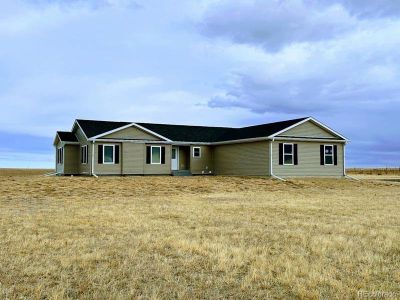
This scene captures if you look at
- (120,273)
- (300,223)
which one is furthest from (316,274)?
(300,223)

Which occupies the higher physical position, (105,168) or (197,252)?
(105,168)

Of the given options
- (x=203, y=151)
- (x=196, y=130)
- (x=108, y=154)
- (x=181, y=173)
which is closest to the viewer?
(x=108, y=154)

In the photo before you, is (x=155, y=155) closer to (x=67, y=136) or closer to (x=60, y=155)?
(x=67, y=136)

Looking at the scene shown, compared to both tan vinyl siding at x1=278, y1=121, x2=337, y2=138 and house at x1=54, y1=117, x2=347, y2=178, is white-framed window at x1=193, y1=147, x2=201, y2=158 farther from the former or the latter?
tan vinyl siding at x1=278, y1=121, x2=337, y2=138

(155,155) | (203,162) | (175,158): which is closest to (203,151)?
(203,162)

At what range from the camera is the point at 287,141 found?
3253 centimetres

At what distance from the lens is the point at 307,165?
33.5 metres

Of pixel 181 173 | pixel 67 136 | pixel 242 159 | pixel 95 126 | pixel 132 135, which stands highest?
pixel 95 126

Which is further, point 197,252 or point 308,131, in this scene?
point 308,131

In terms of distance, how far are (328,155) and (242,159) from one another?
21.3 feet

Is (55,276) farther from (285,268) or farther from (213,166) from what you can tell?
(213,166)

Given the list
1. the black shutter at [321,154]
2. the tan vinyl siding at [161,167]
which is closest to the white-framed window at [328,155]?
the black shutter at [321,154]

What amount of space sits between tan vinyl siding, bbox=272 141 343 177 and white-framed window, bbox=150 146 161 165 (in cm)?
864

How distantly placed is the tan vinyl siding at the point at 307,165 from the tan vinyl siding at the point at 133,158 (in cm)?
965
